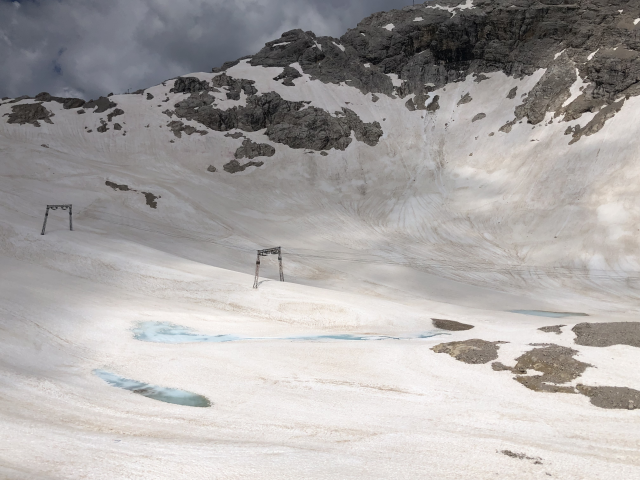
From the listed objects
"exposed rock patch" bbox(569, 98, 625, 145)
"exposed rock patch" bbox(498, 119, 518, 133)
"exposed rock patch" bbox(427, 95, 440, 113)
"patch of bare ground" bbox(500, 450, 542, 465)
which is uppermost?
"exposed rock patch" bbox(427, 95, 440, 113)

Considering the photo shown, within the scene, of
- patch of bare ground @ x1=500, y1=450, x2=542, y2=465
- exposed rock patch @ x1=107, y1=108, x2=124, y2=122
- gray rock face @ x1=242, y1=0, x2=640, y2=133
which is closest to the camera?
patch of bare ground @ x1=500, y1=450, x2=542, y2=465

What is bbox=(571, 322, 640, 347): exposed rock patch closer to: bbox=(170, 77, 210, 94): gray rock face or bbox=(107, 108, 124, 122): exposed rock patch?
bbox=(107, 108, 124, 122): exposed rock patch

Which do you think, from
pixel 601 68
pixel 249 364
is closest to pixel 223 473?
pixel 249 364

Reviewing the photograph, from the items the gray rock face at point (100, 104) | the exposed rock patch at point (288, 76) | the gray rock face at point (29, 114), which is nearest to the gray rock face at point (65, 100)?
the gray rock face at point (100, 104)

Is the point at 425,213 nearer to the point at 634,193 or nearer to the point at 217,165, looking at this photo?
the point at 634,193

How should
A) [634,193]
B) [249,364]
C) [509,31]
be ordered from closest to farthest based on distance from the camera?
[249,364] < [634,193] < [509,31]

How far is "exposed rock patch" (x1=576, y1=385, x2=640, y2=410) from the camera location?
13.1 m

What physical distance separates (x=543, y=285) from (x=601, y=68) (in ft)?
122

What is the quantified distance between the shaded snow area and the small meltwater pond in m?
0.18

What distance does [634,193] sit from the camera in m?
51.9

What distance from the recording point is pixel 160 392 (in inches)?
597

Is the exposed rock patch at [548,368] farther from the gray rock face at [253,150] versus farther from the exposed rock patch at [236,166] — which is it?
the gray rock face at [253,150]

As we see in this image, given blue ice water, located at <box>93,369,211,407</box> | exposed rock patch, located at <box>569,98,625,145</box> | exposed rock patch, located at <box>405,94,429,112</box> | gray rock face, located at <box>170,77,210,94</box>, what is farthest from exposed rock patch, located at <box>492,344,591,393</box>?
gray rock face, located at <box>170,77,210,94</box>

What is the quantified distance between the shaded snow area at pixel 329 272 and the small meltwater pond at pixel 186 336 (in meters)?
0.18
